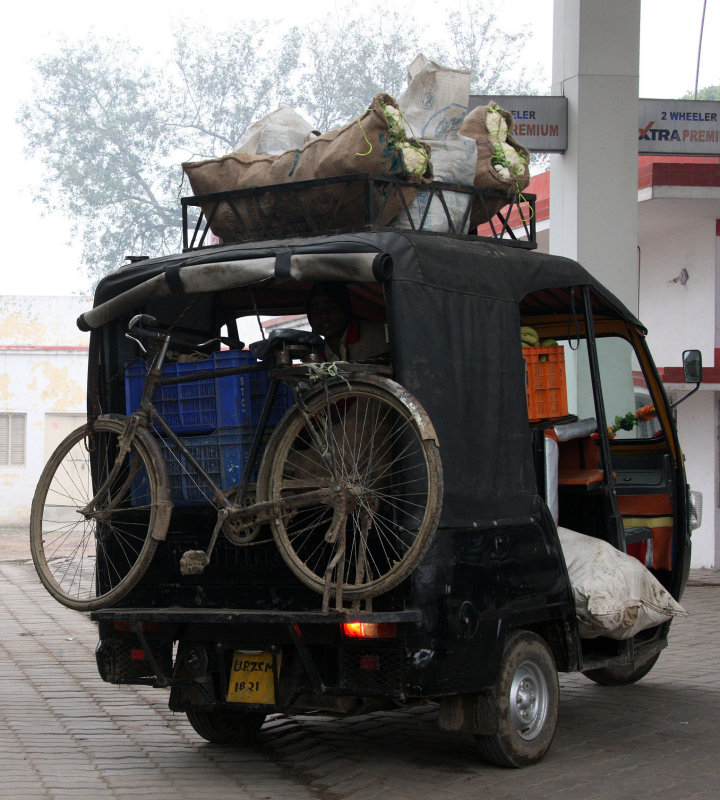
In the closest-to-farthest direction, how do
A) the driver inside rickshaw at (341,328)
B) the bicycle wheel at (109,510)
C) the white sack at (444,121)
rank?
the bicycle wheel at (109,510) → the driver inside rickshaw at (341,328) → the white sack at (444,121)

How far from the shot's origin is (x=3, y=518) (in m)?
29.7

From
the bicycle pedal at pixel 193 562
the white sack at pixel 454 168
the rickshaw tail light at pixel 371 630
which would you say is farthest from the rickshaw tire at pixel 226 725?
the white sack at pixel 454 168

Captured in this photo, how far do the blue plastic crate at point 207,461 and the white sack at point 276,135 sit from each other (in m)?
1.64

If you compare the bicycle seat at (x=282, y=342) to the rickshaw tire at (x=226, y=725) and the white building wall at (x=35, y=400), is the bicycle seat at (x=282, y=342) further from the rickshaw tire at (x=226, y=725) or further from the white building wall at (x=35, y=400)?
the white building wall at (x=35, y=400)

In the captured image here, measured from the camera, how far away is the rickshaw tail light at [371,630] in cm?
498

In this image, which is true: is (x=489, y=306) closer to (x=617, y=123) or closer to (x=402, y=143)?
Answer: (x=402, y=143)

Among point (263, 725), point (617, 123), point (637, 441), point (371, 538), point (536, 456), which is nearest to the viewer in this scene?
point (371, 538)

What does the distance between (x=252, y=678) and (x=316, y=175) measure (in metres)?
2.34

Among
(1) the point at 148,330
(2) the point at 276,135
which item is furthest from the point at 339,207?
(1) the point at 148,330

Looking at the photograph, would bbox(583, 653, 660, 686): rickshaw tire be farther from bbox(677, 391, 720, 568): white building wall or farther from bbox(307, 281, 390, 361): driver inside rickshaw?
bbox(677, 391, 720, 568): white building wall

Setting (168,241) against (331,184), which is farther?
(168,241)

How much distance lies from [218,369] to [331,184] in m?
1.03

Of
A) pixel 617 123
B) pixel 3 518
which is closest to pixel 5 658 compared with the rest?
pixel 617 123

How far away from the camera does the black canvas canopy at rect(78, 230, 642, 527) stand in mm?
5188
